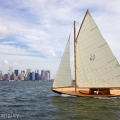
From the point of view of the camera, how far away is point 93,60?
3738cm

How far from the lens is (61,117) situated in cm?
2339

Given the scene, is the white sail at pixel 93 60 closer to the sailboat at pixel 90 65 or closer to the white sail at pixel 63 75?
the sailboat at pixel 90 65

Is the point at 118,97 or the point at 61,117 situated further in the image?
the point at 118,97

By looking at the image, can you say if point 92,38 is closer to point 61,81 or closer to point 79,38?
point 79,38

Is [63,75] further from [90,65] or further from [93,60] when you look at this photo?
[93,60]

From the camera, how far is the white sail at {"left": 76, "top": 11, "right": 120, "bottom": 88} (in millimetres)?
36781

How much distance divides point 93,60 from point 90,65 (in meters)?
1.03

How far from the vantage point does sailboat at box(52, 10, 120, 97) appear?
36812mm

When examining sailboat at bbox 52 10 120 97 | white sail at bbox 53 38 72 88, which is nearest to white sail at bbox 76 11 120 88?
sailboat at bbox 52 10 120 97

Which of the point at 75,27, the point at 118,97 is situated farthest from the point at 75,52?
the point at 118,97

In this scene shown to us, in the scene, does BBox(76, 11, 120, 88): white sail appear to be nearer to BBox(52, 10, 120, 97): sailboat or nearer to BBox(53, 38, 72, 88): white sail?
BBox(52, 10, 120, 97): sailboat

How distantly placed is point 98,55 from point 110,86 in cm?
601

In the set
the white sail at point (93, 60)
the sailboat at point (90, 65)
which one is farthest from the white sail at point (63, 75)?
the white sail at point (93, 60)

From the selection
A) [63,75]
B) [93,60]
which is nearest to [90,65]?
[93,60]
